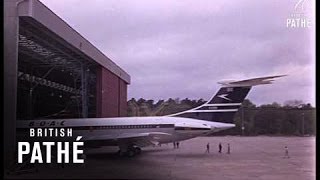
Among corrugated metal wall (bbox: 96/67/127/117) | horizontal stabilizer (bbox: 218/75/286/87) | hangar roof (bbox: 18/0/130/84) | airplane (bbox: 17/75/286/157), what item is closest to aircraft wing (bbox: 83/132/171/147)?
airplane (bbox: 17/75/286/157)

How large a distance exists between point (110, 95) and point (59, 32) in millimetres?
499

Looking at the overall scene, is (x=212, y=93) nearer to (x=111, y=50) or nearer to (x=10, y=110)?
(x=111, y=50)

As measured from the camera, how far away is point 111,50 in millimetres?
2449

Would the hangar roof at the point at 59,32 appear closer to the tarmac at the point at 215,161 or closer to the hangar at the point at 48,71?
Answer: the hangar at the point at 48,71

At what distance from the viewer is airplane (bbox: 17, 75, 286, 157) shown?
8.00 ft

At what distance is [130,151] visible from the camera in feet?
8.37

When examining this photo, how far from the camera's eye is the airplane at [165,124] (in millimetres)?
2439

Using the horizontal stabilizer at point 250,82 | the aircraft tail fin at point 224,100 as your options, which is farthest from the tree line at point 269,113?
the horizontal stabilizer at point 250,82

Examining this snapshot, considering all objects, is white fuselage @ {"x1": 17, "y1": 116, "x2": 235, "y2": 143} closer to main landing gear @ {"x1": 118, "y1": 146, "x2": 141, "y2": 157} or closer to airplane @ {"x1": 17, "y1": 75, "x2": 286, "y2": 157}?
airplane @ {"x1": 17, "y1": 75, "x2": 286, "y2": 157}

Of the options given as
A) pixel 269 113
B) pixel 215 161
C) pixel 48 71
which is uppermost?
pixel 48 71

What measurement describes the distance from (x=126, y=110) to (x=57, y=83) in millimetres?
458

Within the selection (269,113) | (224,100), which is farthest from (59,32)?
(269,113)

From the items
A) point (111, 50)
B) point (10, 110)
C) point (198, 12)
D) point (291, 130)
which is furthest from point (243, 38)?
point (10, 110)

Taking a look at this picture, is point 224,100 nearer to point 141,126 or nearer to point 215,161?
point 215,161
